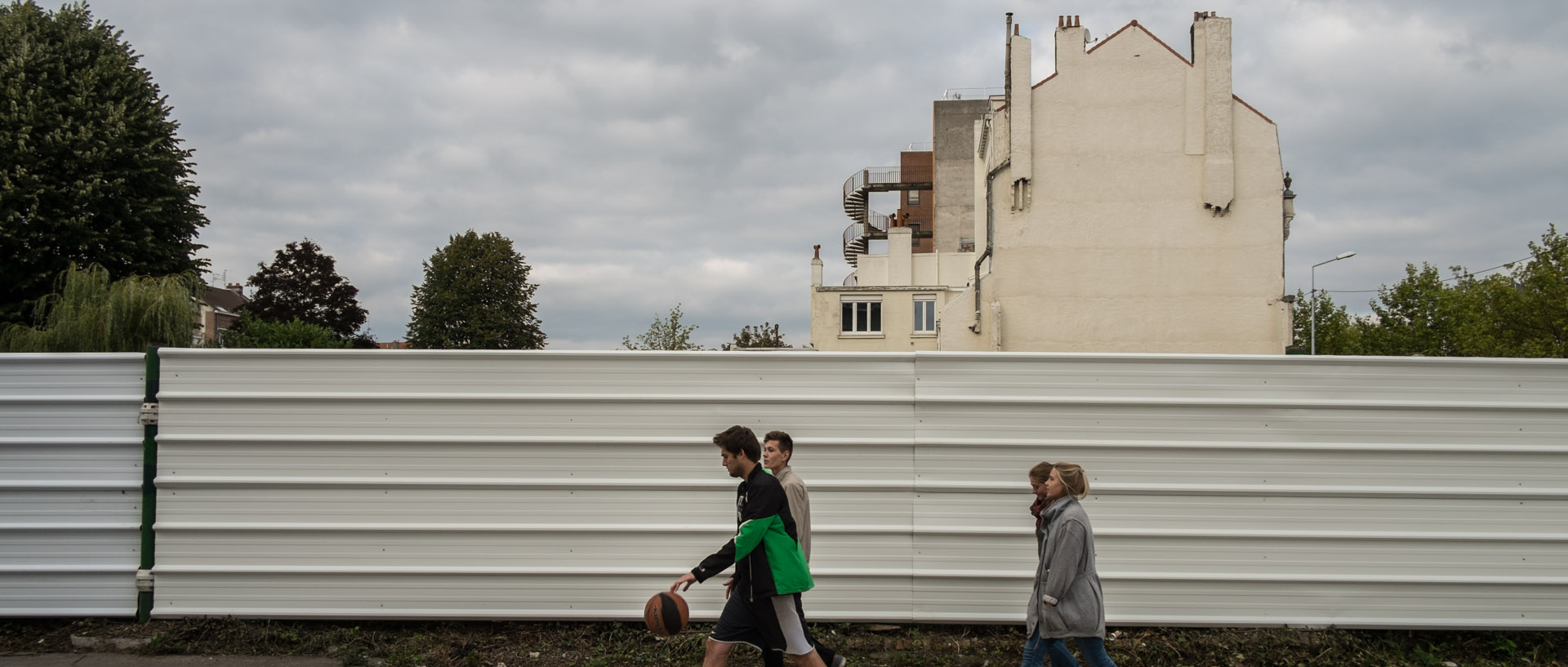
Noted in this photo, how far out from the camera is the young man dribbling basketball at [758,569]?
17.1ft

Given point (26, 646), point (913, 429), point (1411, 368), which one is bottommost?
point (26, 646)

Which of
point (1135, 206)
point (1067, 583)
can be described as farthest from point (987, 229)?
point (1067, 583)

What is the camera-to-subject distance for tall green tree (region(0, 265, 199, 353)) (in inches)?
772

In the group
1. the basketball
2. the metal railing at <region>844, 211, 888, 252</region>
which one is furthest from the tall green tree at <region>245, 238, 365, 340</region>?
the basketball

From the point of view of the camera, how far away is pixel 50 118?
69.1 feet

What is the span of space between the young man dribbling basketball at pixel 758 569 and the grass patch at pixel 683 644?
1.19 metres

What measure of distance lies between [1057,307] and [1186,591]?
2361 centimetres

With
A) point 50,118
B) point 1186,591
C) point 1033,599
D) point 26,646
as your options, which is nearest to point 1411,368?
point 1186,591

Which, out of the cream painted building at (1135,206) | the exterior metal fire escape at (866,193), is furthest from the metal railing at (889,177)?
the cream painted building at (1135,206)

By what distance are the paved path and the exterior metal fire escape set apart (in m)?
57.4

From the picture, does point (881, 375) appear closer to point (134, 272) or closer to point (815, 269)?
point (134, 272)

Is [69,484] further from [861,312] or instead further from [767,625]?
[861,312]

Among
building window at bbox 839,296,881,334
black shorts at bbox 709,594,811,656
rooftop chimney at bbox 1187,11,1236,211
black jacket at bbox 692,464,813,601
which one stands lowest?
black shorts at bbox 709,594,811,656

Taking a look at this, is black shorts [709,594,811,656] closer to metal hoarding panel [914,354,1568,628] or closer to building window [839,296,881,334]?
metal hoarding panel [914,354,1568,628]
